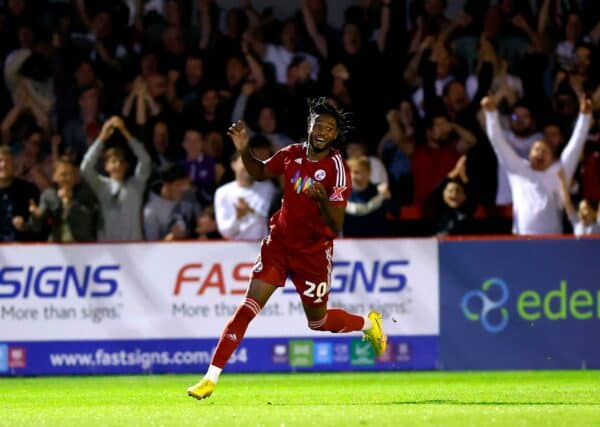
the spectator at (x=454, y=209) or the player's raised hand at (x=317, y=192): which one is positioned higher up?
the spectator at (x=454, y=209)

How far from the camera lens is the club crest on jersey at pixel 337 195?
11.9 metres

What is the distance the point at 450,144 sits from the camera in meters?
18.4

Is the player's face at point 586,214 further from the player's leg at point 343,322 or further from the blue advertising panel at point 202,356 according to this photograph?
the player's leg at point 343,322

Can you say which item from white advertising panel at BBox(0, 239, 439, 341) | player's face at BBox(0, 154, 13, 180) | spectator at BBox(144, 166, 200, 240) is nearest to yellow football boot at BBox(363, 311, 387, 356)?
white advertising panel at BBox(0, 239, 439, 341)

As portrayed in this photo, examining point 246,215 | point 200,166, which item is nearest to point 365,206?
point 246,215

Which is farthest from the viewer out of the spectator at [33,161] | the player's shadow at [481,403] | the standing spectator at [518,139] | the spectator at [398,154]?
the spectator at [33,161]

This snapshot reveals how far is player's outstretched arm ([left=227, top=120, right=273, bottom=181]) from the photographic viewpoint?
1188 centimetres

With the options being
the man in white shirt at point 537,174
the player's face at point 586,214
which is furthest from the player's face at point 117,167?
the player's face at point 586,214

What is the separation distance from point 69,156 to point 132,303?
8.60 ft

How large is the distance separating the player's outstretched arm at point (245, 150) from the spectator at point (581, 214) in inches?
224

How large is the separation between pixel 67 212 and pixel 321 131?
6.48m

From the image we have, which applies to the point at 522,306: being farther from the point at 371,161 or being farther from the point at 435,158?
the point at 371,161

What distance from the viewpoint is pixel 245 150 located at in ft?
39.4

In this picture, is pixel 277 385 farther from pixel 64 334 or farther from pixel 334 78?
pixel 334 78
